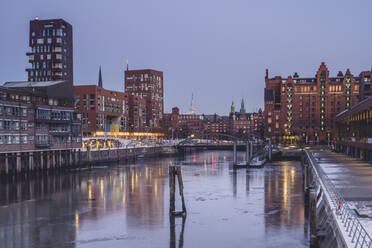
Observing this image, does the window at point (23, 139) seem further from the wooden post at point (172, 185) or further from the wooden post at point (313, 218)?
the wooden post at point (313, 218)

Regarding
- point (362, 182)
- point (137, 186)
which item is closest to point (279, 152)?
point (137, 186)

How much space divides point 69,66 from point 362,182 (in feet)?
526

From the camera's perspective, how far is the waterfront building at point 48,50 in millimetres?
181500

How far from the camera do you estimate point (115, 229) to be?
1576 inches

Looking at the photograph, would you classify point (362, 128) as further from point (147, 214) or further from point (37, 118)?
point (37, 118)

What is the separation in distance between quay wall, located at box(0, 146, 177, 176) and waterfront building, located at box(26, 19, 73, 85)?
206ft

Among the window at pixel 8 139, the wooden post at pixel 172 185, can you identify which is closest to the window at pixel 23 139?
the window at pixel 8 139

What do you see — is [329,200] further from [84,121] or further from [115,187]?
[84,121]

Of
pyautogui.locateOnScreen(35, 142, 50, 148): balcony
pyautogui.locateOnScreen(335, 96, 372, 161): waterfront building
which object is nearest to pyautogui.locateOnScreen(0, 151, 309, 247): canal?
pyautogui.locateOnScreen(335, 96, 372, 161): waterfront building

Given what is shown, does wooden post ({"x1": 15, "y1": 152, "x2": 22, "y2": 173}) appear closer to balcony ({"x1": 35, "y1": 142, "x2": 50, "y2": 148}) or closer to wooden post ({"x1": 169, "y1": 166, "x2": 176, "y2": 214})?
balcony ({"x1": 35, "y1": 142, "x2": 50, "y2": 148})

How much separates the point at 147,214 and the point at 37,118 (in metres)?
56.4

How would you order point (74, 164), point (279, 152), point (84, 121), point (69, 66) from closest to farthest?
point (74, 164), point (279, 152), point (84, 121), point (69, 66)

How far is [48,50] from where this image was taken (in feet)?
598

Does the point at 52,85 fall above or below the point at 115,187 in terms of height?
above
